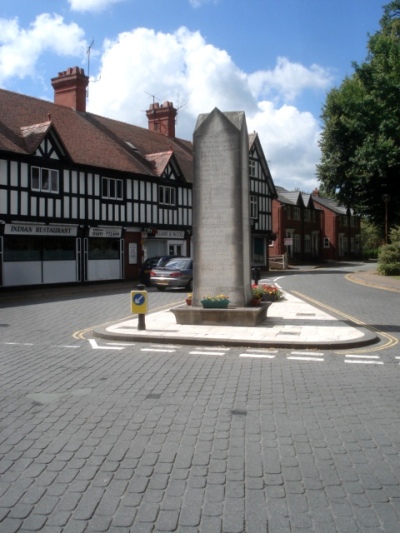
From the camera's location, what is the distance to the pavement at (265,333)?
10344mm

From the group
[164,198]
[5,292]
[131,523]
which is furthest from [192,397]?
[164,198]

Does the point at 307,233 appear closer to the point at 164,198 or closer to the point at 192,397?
the point at 164,198

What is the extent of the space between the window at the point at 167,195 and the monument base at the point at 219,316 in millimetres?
21313

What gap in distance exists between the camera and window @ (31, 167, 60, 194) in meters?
25.0

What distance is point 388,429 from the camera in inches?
212

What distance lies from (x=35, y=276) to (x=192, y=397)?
2060cm

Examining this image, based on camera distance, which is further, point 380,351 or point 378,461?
point 380,351

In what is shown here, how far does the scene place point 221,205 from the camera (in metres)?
13.4

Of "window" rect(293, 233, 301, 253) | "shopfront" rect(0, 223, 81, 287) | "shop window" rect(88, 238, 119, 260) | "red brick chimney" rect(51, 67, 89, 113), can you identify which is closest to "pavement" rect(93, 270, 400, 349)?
"shopfront" rect(0, 223, 81, 287)

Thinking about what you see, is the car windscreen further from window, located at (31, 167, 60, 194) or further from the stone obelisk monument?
the stone obelisk monument

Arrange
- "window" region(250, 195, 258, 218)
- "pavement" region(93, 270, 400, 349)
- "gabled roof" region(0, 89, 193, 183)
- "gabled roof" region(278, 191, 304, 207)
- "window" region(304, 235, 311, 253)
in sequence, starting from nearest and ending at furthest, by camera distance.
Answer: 1. "pavement" region(93, 270, 400, 349)
2. "gabled roof" region(0, 89, 193, 183)
3. "window" region(250, 195, 258, 218)
4. "gabled roof" region(278, 191, 304, 207)
5. "window" region(304, 235, 311, 253)

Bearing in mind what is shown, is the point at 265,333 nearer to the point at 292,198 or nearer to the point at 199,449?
the point at 199,449

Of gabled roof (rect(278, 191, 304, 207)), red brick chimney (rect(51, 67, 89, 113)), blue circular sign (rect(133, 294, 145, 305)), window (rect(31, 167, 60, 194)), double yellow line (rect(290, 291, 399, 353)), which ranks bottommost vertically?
double yellow line (rect(290, 291, 399, 353))

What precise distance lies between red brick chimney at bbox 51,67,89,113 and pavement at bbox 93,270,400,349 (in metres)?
23.1
